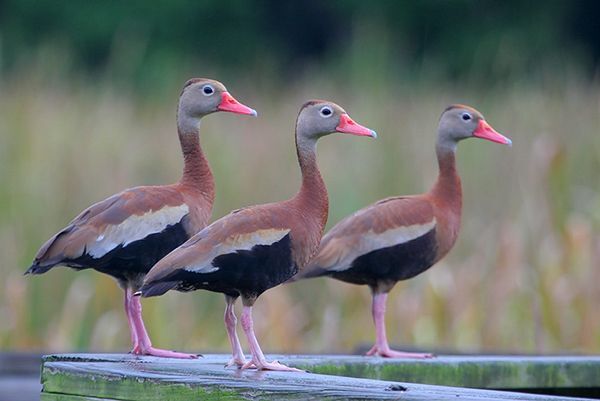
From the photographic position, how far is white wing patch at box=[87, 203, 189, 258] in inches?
132

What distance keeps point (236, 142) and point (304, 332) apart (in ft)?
5.65

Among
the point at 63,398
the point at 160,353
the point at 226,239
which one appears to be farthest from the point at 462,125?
the point at 63,398

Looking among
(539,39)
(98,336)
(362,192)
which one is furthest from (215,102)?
(539,39)

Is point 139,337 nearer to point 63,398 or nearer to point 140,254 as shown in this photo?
point 140,254

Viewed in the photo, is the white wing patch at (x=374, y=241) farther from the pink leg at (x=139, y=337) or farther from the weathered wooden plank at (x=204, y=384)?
the weathered wooden plank at (x=204, y=384)

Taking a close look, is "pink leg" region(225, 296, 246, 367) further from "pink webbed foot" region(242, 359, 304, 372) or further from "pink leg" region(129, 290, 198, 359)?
"pink leg" region(129, 290, 198, 359)

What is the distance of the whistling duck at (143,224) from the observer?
3.37m

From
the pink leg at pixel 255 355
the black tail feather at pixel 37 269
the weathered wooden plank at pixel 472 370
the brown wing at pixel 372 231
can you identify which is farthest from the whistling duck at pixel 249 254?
the brown wing at pixel 372 231

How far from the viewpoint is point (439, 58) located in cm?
2089

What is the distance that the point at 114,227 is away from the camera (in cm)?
338

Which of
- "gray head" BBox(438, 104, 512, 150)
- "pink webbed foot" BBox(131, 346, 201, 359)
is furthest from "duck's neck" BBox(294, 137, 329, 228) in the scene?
"gray head" BBox(438, 104, 512, 150)

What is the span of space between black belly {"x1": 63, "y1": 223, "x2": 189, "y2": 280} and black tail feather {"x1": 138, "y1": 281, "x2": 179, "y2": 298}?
0.33m

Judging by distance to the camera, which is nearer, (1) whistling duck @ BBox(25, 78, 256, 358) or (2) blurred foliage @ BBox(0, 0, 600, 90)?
(1) whistling duck @ BBox(25, 78, 256, 358)

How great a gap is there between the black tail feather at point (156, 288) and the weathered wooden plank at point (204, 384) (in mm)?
170
